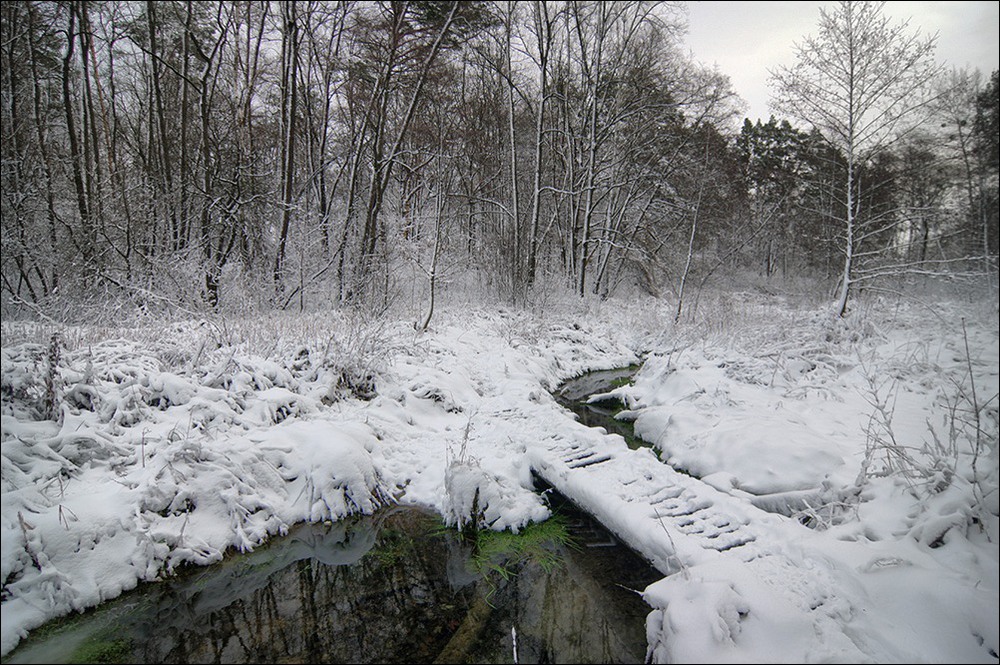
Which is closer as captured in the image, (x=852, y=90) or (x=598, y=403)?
(x=598, y=403)

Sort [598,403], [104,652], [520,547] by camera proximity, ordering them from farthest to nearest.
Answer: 1. [598,403]
2. [520,547]
3. [104,652]

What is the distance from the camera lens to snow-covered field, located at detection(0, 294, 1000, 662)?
7.93ft

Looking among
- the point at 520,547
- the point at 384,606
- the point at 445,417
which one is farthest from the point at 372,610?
the point at 445,417

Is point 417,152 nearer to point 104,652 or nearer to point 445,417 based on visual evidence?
point 445,417

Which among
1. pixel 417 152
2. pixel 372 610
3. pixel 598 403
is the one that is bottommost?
pixel 372 610

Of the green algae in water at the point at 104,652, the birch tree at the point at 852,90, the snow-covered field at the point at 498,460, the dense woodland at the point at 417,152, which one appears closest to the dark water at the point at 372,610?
the green algae in water at the point at 104,652

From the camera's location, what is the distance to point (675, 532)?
3398 millimetres

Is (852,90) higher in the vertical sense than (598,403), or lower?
higher

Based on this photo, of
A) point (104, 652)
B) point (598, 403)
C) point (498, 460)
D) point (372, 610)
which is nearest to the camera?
point (104, 652)

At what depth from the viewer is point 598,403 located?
8.08 metres

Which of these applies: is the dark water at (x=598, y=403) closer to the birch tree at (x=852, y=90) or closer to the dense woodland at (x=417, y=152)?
the dense woodland at (x=417, y=152)

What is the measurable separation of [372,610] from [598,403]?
5647mm

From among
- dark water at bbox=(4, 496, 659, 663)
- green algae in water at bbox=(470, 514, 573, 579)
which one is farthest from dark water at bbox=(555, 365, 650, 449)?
→ dark water at bbox=(4, 496, 659, 663)

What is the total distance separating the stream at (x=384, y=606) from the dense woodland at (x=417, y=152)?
2823 mm
